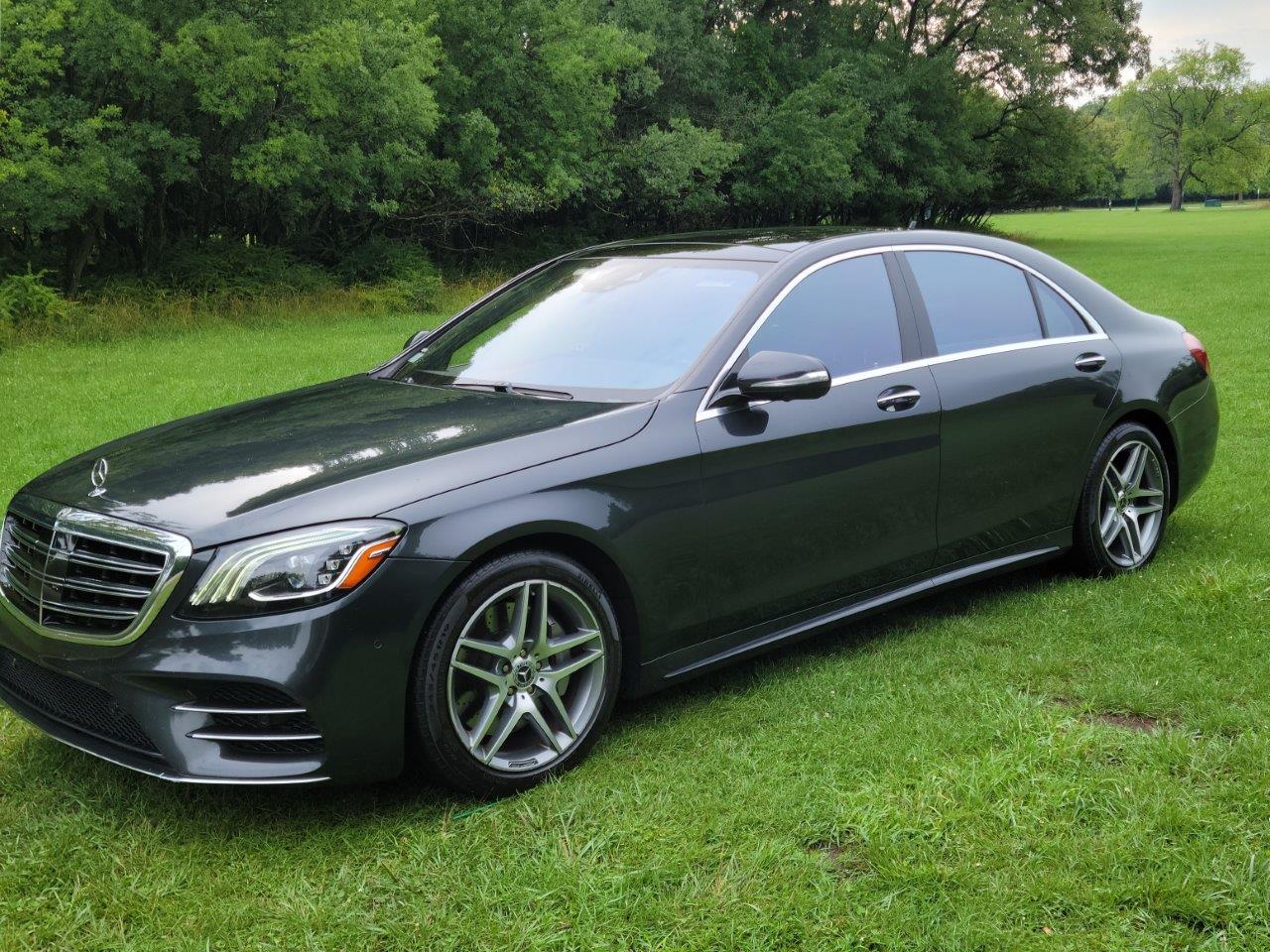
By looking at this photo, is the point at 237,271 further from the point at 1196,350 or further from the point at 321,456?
the point at 321,456

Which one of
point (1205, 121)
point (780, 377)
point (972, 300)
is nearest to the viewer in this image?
point (780, 377)

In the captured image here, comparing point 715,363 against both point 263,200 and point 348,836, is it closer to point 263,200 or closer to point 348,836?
point 348,836

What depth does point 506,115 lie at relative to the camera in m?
29.4

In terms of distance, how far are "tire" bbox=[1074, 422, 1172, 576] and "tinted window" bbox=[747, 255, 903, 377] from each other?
136 centimetres

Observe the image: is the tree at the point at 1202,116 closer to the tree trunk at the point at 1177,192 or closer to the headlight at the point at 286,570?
the tree trunk at the point at 1177,192

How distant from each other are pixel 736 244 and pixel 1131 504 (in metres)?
2.30

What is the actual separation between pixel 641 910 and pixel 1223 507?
5.11 m

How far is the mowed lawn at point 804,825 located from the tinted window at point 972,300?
3.87 ft

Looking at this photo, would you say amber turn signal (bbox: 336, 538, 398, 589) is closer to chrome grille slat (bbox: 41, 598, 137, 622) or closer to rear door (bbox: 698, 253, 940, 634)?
chrome grille slat (bbox: 41, 598, 137, 622)

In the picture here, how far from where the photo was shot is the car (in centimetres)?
328

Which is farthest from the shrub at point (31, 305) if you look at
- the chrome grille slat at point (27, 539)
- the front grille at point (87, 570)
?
the front grille at point (87, 570)

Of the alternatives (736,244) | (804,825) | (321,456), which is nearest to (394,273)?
(736,244)

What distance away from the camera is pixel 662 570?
12.9ft

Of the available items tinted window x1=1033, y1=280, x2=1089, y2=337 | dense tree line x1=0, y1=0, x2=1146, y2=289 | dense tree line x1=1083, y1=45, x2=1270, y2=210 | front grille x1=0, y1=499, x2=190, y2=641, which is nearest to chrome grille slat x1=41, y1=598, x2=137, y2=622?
front grille x1=0, y1=499, x2=190, y2=641
